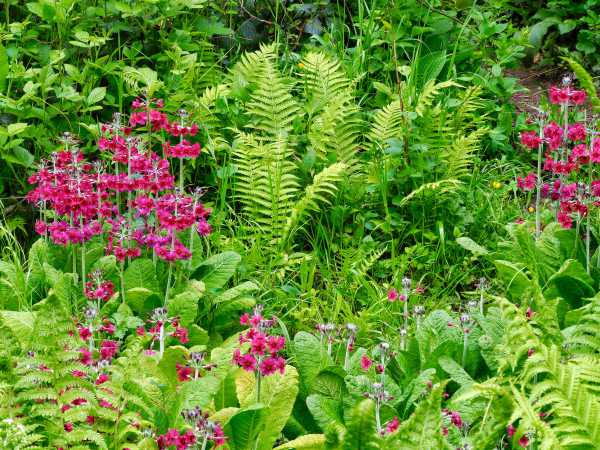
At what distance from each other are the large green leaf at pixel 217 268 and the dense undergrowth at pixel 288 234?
0.07 ft

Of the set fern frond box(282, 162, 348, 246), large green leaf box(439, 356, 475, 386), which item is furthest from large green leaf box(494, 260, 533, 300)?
fern frond box(282, 162, 348, 246)

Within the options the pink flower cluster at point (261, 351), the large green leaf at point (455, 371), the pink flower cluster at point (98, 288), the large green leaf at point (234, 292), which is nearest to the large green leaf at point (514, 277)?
the large green leaf at point (455, 371)

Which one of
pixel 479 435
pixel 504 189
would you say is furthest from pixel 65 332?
pixel 504 189

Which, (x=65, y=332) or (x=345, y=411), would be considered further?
(x=345, y=411)

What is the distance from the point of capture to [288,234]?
16.8 ft

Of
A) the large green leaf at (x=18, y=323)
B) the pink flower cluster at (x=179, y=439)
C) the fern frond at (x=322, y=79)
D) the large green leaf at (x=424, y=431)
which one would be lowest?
the large green leaf at (x=18, y=323)

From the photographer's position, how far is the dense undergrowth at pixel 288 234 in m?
3.28

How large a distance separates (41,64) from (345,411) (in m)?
2.78

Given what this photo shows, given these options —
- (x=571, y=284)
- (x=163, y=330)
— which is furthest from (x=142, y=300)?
(x=571, y=284)

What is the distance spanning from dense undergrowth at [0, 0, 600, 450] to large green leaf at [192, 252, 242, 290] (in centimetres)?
2

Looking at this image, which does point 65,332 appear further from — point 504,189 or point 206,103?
point 504,189

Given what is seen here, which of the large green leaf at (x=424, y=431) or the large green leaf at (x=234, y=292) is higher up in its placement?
the large green leaf at (x=424, y=431)

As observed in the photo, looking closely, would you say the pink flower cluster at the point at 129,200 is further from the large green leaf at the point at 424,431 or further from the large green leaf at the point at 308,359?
the large green leaf at the point at 424,431

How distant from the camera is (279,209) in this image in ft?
17.7
